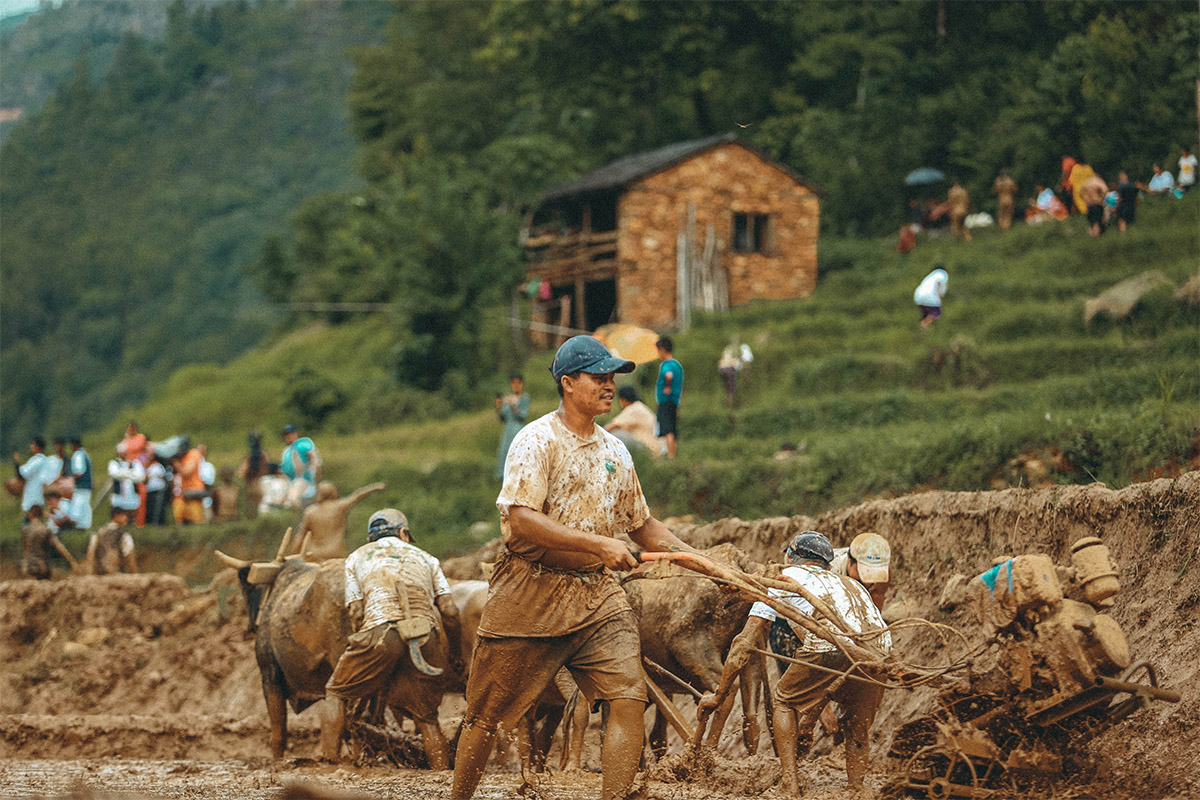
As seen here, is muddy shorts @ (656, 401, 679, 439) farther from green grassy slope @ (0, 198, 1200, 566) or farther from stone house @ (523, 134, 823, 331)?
stone house @ (523, 134, 823, 331)

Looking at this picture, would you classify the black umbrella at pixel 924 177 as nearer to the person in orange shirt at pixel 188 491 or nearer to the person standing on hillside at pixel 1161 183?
the person standing on hillside at pixel 1161 183

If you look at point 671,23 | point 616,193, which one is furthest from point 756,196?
point 671,23

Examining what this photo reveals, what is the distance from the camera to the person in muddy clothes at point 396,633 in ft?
35.1

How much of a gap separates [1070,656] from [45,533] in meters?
17.1

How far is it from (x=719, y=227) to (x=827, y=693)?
96.9 feet

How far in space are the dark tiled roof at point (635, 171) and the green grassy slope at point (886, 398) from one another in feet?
13.8

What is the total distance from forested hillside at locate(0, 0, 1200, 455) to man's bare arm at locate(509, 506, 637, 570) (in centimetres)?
2883

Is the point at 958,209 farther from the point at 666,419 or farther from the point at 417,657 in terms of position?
the point at 417,657

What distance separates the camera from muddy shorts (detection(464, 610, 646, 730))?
7160 millimetres

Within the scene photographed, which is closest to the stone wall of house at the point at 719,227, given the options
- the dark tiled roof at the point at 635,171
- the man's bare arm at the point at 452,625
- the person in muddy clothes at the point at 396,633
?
the dark tiled roof at the point at 635,171

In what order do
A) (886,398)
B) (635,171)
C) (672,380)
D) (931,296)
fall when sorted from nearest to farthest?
1. (672,380)
2. (886,398)
3. (931,296)
4. (635,171)

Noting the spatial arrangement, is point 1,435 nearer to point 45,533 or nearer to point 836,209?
point 836,209

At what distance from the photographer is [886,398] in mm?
23844

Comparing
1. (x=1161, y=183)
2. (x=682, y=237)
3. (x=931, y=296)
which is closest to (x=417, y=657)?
(x=931, y=296)
